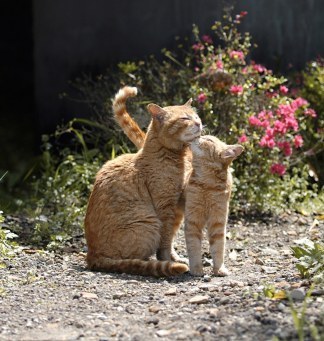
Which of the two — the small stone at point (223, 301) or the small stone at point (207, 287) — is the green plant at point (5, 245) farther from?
the small stone at point (223, 301)

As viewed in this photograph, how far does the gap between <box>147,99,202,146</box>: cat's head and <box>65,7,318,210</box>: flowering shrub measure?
141 centimetres

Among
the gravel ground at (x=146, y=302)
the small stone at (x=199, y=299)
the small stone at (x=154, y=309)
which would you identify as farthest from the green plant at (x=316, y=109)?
the small stone at (x=154, y=309)

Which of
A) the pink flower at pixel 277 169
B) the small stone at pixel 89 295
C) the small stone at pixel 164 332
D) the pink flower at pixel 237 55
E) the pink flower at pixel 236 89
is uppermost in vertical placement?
the pink flower at pixel 237 55

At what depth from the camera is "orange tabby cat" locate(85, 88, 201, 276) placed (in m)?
5.97

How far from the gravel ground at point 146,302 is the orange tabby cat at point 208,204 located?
0.60 ft

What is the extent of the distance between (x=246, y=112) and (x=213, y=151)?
2.47 m

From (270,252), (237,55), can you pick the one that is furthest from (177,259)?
(237,55)

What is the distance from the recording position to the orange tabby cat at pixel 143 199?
19.6 ft

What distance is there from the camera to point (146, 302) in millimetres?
5098

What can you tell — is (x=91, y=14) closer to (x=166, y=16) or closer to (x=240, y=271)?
(x=166, y=16)

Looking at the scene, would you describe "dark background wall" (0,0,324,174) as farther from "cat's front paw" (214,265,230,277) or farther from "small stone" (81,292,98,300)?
"small stone" (81,292,98,300)

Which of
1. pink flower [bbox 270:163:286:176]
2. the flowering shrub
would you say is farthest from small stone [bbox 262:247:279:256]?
pink flower [bbox 270:163:286:176]

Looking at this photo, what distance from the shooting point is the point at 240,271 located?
6125mm

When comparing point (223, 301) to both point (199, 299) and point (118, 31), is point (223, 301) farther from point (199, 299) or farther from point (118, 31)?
point (118, 31)
